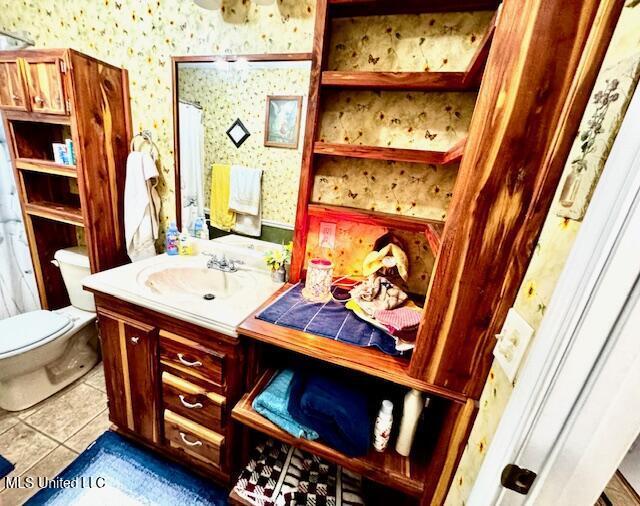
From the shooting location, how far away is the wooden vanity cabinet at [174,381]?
100cm

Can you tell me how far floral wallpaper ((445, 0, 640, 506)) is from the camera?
40 cm

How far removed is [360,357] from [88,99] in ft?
5.78

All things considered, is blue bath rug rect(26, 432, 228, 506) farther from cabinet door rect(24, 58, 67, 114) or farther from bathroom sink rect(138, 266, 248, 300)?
cabinet door rect(24, 58, 67, 114)

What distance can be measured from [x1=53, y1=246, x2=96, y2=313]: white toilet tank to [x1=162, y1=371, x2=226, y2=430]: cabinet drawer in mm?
1031

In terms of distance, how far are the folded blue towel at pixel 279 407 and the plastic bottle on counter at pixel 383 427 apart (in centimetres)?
20

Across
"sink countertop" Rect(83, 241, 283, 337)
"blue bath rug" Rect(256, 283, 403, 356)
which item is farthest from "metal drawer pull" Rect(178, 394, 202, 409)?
"blue bath rug" Rect(256, 283, 403, 356)

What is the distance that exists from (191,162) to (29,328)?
49.7 inches

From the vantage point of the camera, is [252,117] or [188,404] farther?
[252,117]

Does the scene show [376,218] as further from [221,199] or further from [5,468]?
[5,468]

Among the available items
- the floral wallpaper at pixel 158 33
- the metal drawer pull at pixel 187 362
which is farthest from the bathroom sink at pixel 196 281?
the floral wallpaper at pixel 158 33

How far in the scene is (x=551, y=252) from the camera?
51cm

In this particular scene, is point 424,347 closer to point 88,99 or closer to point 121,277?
point 121,277

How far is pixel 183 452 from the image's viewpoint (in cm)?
121

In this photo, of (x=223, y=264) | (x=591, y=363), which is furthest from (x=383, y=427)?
(x=223, y=264)
